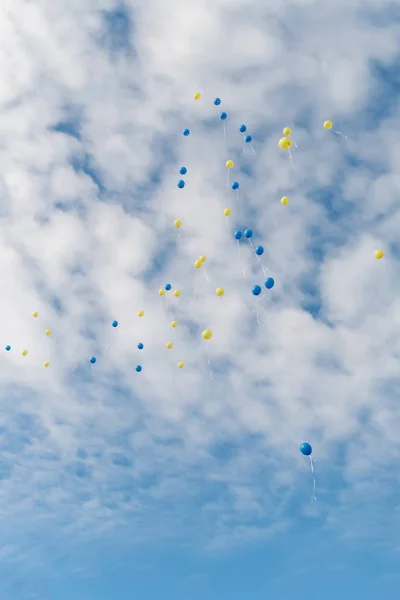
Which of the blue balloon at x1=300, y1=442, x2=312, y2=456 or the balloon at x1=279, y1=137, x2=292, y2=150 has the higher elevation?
the balloon at x1=279, y1=137, x2=292, y2=150

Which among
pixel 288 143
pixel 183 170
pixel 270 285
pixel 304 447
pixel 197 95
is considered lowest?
pixel 304 447

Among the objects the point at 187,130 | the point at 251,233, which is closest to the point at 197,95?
the point at 187,130

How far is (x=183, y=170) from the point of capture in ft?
50.5

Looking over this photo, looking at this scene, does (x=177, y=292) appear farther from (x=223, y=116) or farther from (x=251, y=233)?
(x=223, y=116)

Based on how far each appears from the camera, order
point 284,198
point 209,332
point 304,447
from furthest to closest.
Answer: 1. point 209,332
2. point 284,198
3. point 304,447

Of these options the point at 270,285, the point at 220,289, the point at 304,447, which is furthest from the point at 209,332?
the point at 304,447

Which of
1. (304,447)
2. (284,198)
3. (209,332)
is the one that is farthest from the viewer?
(209,332)

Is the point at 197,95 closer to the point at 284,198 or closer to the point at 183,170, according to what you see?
the point at 183,170

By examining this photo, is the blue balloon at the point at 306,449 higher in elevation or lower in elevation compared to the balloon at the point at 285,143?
lower

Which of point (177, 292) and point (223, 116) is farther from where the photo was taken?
point (177, 292)

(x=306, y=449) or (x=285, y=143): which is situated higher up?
(x=285, y=143)

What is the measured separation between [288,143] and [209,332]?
5043 millimetres

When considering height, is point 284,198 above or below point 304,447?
above

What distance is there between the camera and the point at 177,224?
50.8 ft
